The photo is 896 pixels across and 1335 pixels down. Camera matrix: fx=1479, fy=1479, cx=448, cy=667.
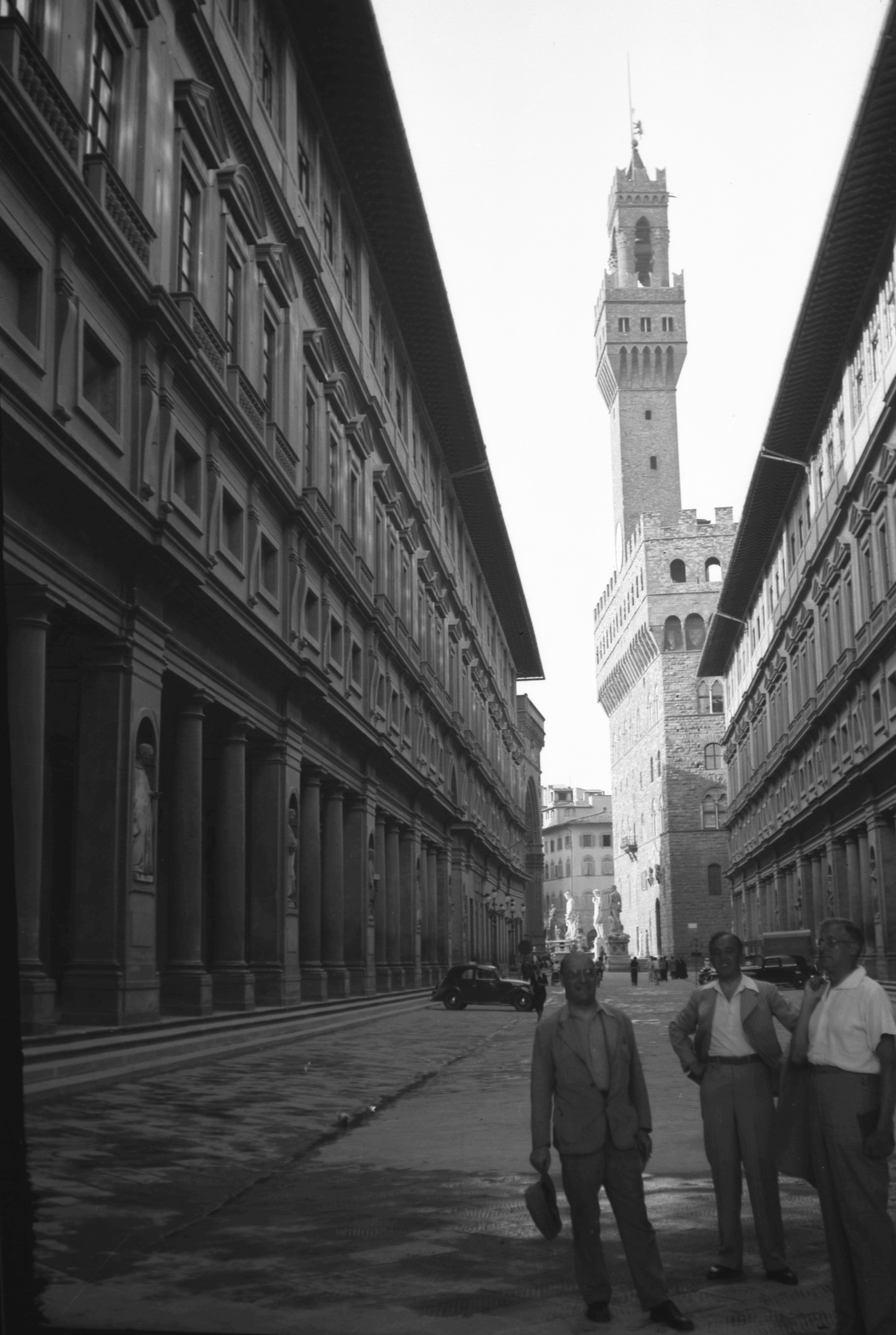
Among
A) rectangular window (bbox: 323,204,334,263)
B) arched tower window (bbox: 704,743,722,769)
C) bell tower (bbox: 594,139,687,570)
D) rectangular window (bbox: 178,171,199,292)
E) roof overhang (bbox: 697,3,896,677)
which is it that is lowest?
arched tower window (bbox: 704,743,722,769)

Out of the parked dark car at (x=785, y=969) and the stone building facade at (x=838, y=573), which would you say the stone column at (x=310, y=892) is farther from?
the parked dark car at (x=785, y=969)

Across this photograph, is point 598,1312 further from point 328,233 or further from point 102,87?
point 328,233

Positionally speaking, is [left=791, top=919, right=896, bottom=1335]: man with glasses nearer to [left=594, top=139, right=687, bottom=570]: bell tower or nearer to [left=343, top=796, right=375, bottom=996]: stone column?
[left=343, top=796, right=375, bottom=996]: stone column

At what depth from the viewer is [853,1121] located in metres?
6.66

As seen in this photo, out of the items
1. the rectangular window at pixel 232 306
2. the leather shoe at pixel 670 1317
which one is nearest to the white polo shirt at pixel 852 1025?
the leather shoe at pixel 670 1317

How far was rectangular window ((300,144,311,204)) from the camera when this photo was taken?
31.2m

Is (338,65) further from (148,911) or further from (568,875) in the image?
(568,875)

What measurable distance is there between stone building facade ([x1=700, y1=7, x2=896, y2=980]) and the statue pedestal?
2291cm

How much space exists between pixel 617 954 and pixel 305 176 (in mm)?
69713

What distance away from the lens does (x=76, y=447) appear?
54.7 ft

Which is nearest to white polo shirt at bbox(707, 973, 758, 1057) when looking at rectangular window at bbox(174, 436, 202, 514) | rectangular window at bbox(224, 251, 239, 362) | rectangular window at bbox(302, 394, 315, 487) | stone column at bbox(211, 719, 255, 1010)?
rectangular window at bbox(174, 436, 202, 514)

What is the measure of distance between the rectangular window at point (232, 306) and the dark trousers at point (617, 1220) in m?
20.2

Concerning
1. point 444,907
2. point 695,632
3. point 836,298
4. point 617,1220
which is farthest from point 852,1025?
point 695,632

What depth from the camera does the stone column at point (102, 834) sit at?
59.2ft
